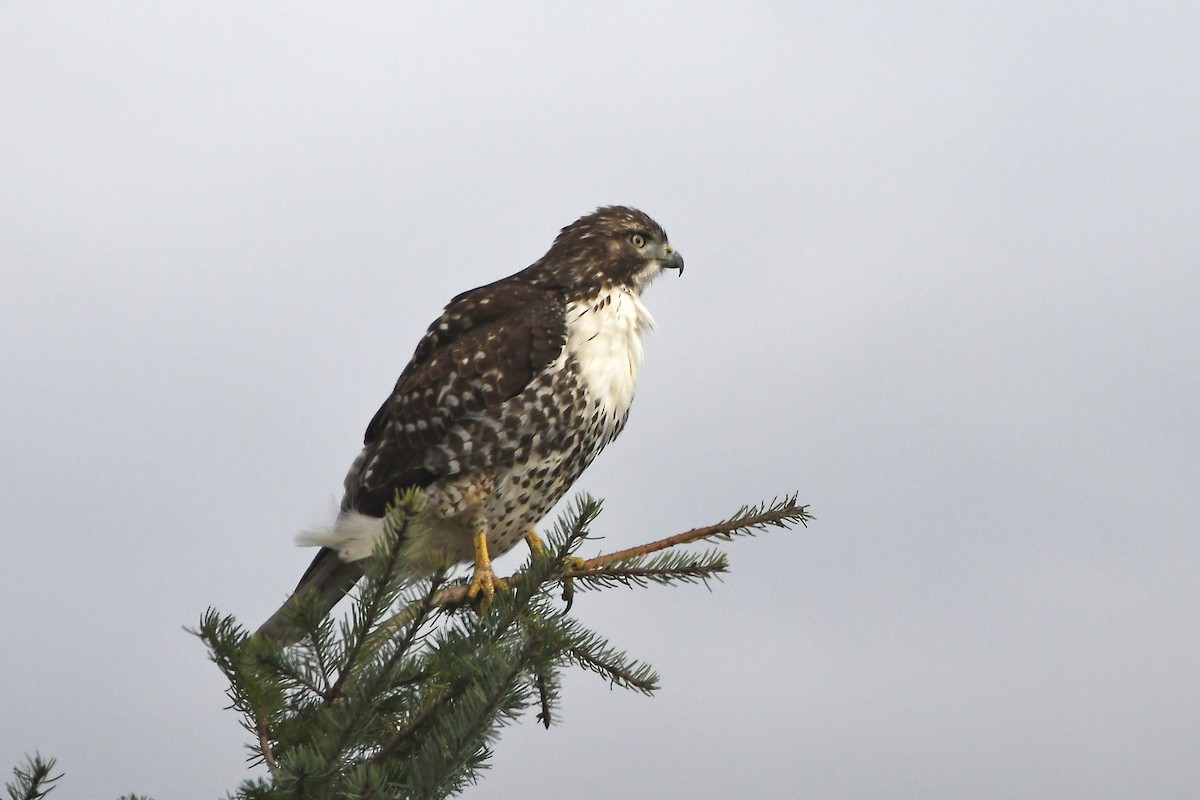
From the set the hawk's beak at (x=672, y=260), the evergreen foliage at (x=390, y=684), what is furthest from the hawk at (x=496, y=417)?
the evergreen foliage at (x=390, y=684)

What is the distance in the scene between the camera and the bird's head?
5457 mm

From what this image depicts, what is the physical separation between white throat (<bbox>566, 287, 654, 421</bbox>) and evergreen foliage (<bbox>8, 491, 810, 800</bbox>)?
1.50m

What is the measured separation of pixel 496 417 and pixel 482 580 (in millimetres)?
667

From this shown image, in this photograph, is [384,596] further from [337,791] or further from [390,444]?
[390,444]

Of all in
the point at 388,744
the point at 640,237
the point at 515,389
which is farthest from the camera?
the point at 640,237

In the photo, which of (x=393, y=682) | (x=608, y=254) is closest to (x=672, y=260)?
(x=608, y=254)

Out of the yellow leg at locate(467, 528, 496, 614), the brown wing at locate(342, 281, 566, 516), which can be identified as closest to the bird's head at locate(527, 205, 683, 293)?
the brown wing at locate(342, 281, 566, 516)

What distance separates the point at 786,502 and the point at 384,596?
1.71 m

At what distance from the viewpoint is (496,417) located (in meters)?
4.93

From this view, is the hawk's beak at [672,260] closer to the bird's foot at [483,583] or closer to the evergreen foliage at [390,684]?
the bird's foot at [483,583]

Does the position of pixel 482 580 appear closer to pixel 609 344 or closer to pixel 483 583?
pixel 483 583

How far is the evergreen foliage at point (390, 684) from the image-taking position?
10.4 feet

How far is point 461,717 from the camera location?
3.26 m

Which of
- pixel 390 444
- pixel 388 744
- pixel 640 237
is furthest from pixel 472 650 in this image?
pixel 640 237
